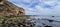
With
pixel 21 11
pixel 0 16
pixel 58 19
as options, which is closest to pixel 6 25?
pixel 0 16

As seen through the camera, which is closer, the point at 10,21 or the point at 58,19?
the point at 10,21

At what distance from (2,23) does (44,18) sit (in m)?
45.0

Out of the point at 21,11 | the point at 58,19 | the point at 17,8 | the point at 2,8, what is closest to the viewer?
the point at 2,8

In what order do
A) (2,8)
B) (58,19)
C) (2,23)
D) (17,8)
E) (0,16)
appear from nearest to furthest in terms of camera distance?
(2,23) < (0,16) < (2,8) < (17,8) < (58,19)

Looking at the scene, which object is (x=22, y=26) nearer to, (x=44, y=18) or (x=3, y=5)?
(x=3, y=5)

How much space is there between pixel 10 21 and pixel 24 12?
69.4 ft

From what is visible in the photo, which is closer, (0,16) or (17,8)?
(0,16)

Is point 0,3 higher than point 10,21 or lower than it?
higher

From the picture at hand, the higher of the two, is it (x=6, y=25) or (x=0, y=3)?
(x=0, y=3)

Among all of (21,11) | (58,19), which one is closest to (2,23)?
(21,11)

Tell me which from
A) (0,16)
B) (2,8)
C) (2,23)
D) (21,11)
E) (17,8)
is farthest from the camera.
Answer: (21,11)

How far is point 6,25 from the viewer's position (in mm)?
36188

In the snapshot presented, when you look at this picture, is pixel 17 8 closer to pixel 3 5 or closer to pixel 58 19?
pixel 3 5

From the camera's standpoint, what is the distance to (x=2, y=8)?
4300 centimetres
